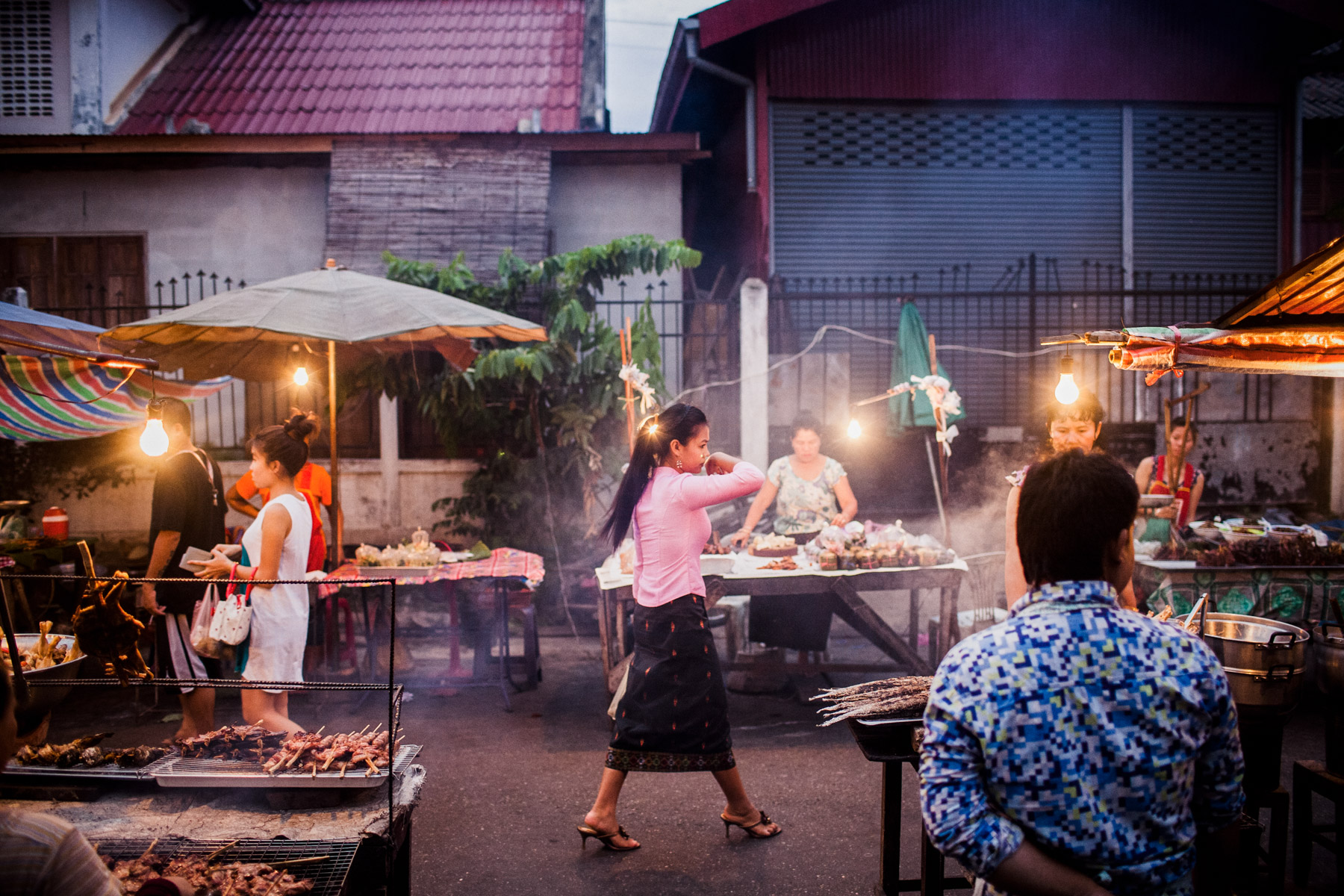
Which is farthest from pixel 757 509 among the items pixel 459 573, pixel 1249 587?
pixel 1249 587

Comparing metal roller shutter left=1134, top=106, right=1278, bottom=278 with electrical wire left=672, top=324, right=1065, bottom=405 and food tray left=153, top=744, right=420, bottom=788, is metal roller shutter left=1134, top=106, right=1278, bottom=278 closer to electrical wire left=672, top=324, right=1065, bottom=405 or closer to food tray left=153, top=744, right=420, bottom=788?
electrical wire left=672, top=324, right=1065, bottom=405

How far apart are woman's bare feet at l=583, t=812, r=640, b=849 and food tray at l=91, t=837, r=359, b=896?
1464mm

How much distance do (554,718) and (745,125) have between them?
7.32 m

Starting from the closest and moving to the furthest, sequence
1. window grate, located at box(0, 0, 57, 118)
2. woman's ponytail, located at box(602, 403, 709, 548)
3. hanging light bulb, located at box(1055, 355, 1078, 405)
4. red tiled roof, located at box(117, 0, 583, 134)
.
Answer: woman's ponytail, located at box(602, 403, 709, 548)
hanging light bulb, located at box(1055, 355, 1078, 405)
window grate, located at box(0, 0, 57, 118)
red tiled roof, located at box(117, 0, 583, 134)

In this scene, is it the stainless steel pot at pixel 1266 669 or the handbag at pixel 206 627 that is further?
the handbag at pixel 206 627

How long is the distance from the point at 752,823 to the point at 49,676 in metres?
3.37

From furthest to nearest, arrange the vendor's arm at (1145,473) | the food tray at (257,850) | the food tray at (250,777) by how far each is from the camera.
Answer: the vendor's arm at (1145,473) → the food tray at (250,777) → the food tray at (257,850)

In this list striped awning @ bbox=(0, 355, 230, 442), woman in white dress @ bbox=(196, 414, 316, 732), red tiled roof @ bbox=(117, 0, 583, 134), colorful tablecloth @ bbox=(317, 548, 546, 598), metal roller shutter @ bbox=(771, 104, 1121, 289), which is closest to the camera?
woman in white dress @ bbox=(196, 414, 316, 732)

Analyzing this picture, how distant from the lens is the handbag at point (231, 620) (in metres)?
4.34

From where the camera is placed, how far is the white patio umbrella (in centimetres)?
571

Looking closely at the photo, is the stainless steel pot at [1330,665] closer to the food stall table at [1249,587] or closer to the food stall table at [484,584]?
the food stall table at [1249,587]

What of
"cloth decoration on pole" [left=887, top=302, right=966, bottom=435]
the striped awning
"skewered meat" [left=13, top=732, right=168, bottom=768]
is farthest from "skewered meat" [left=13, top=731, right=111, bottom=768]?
"cloth decoration on pole" [left=887, top=302, right=966, bottom=435]

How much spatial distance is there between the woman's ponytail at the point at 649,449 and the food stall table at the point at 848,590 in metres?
1.74

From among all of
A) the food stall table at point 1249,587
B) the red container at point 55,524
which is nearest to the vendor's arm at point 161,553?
the red container at point 55,524
